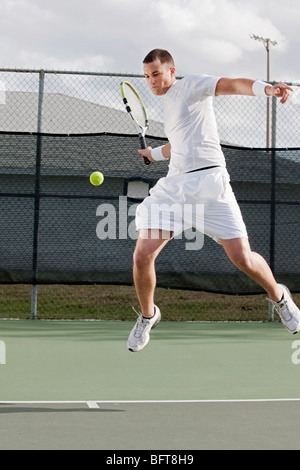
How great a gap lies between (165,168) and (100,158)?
0.69 m

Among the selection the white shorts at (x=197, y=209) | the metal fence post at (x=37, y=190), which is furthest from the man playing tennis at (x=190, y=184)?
the metal fence post at (x=37, y=190)

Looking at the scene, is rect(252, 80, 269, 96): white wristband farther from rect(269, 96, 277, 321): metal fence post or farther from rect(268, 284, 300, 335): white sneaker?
rect(269, 96, 277, 321): metal fence post

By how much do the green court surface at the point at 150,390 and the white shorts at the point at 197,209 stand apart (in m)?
0.95

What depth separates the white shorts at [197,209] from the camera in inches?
184

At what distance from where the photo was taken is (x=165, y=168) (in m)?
8.81

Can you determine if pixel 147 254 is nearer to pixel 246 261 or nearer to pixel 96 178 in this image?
pixel 246 261

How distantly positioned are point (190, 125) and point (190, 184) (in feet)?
1.11

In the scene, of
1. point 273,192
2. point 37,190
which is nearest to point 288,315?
point 273,192

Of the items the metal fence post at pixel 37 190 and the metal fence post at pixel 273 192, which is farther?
the metal fence post at pixel 273 192

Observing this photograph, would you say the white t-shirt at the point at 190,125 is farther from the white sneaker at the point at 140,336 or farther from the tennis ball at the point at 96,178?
the tennis ball at the point at 96,178

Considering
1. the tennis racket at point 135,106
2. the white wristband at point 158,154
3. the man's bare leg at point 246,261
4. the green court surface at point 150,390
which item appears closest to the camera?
the green court surface at point 150,390

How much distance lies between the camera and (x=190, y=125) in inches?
187
